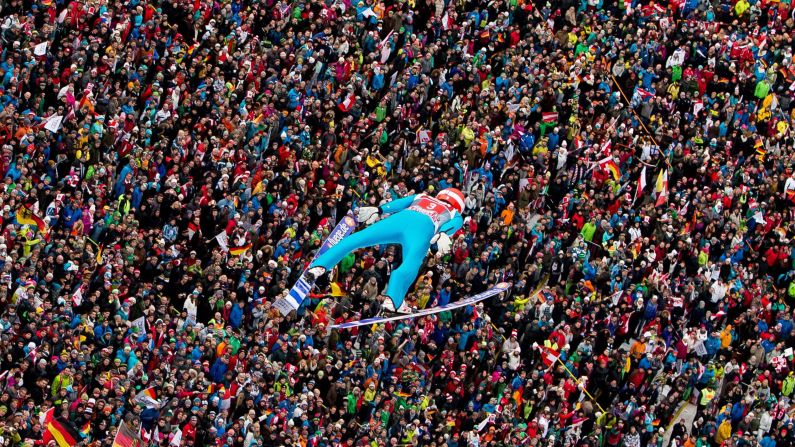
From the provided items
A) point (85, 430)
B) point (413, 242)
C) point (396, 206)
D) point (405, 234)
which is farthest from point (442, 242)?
point (85, 430)

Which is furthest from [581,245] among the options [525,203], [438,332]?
[438,332]

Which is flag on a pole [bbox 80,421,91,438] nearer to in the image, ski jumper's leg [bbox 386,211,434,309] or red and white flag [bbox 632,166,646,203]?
ski jumper's leg [bbox 386,211,434,309]

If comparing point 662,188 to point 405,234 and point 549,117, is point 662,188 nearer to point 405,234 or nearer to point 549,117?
point 549,117

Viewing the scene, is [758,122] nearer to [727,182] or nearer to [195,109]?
[727,182]

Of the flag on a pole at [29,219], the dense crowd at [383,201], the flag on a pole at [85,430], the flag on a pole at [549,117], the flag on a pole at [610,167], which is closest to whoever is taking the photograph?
the flag on a pole at [85,430]

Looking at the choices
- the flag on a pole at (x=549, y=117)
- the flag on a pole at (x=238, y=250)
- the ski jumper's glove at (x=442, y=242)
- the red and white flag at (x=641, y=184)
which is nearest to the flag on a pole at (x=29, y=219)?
the flag on a pole at (x=238, y=250)

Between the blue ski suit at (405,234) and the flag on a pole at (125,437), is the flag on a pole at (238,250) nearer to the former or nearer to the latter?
the flag on a pole at (125,437)
